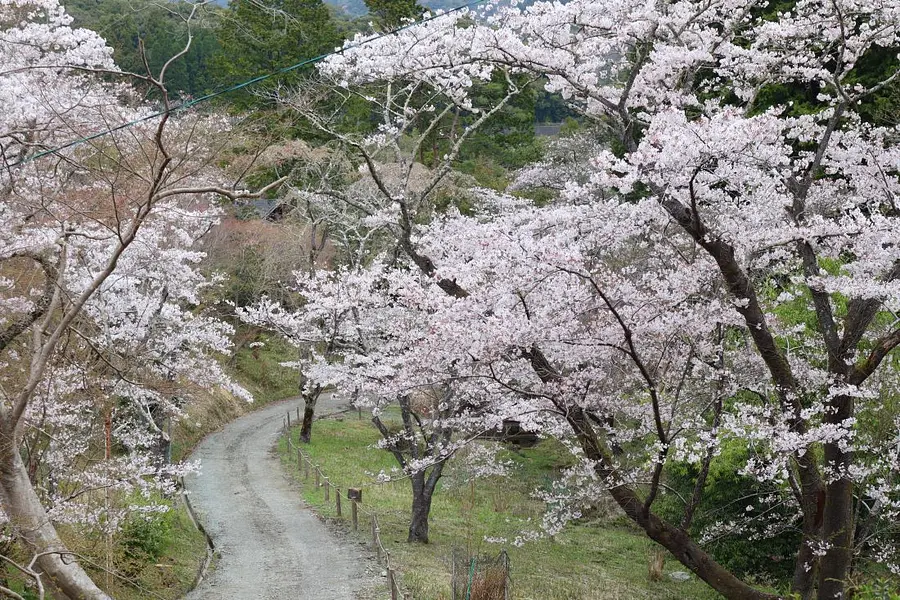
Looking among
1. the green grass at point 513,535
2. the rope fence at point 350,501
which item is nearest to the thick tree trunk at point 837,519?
the green grass at point 513,535

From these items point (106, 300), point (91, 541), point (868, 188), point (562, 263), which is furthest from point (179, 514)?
point (868, 188)

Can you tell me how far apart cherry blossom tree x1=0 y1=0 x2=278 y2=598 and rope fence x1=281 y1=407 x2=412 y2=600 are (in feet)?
11.5

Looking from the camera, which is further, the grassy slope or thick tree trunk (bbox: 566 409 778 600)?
the grassy slope

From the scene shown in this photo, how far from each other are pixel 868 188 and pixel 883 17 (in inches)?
84.3

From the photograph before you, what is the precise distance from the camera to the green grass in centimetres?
1220

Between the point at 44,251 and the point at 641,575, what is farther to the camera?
the point at 641,575

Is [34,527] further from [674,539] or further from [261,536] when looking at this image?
[261,536]

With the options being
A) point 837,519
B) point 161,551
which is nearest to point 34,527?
point 161,551

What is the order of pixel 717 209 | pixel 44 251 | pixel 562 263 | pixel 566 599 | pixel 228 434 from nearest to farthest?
1. pixel 562 263
2. pixel 44 251
3. pixel 717 209
4. pixel 566 599
5. pixel 228 434

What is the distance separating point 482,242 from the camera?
8.61 metres

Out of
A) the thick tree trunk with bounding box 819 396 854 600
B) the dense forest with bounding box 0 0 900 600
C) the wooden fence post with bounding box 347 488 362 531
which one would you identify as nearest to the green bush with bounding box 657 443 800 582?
the dense forest with bounding box 0 0 900 600

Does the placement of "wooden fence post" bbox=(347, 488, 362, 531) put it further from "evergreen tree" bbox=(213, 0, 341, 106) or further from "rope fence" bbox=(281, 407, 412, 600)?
"evergreen tree" bbox=(213, 0, 341, 106)

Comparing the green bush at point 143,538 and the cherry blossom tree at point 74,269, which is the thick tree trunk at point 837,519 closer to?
the cherry blossom tree at point 74,269

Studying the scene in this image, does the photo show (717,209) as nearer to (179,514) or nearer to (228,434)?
(179,514)
